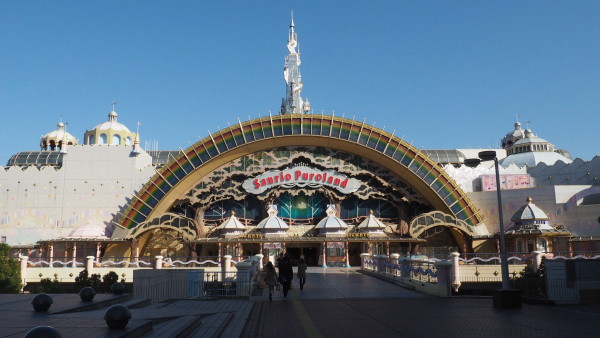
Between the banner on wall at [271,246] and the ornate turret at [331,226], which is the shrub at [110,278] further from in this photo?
the ornate turret at [331,226]

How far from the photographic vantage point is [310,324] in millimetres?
14422

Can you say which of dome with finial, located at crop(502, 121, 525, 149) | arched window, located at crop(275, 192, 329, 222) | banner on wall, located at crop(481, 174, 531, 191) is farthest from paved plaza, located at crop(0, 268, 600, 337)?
dome with finial, located at crop(502, 121, 525, 149)

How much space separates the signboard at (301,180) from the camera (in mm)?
52000

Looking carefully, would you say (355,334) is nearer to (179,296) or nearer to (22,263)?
(179,296)

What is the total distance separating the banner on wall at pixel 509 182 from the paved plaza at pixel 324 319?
3427 cm

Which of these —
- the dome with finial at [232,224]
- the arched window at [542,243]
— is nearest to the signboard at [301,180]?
the dome with finial at [232,224]

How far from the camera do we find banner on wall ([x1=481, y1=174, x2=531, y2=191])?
5384cm

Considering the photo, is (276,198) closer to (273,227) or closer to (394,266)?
(273,227)

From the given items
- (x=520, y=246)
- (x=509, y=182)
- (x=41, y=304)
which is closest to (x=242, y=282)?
(x=41, y=304)

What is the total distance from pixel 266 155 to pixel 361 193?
33.5 feet

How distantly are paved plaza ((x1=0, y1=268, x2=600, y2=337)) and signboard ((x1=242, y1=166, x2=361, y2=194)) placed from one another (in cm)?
3001

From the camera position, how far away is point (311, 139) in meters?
52.1

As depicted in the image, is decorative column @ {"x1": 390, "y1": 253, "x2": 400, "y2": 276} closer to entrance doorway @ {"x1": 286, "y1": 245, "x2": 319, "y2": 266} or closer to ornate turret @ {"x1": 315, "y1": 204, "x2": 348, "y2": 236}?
ornate turret @ {"x1": 315, "y1": 204, "x2": 348, "y2": 236}

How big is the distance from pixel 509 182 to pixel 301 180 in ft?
70.3
